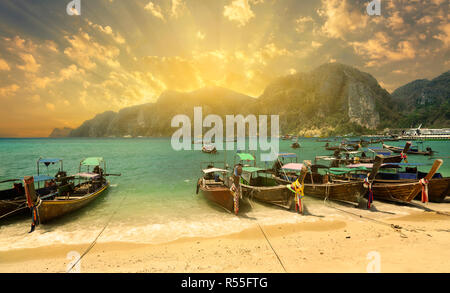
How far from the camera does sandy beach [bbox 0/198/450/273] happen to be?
26.4 ft

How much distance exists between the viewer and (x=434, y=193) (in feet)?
51.8

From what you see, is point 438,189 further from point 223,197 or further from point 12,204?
point 12,204

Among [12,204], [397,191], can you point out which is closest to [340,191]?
[397,191]

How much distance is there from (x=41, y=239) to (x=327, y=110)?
219m

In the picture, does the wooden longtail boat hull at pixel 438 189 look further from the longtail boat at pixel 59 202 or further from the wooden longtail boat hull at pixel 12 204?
the wooden longtail boat hull at pixel 12 204

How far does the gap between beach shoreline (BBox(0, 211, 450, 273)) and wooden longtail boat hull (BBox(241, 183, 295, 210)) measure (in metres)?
3.05

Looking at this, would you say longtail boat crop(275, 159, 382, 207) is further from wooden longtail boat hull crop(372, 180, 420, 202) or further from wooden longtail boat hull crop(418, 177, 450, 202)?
wooden longtail boat hull crop(418, 177, 450, 202)

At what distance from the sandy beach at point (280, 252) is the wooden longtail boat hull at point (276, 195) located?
2.77 m

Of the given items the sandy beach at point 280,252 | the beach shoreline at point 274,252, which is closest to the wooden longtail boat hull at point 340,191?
the sandy beach at point 280,252

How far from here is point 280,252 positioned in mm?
9250

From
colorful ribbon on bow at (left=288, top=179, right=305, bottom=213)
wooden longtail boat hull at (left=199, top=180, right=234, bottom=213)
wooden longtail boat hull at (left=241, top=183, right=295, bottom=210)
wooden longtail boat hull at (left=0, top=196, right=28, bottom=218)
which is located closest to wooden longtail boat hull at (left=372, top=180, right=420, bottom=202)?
colorful ribbon on bow at (left=288, top=179, right=305, bottom=213)

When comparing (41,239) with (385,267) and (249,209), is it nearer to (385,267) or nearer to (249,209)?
(249,209)

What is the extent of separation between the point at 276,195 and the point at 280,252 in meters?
6.67
